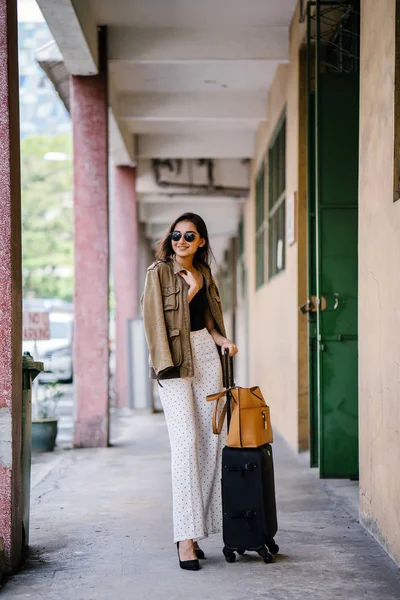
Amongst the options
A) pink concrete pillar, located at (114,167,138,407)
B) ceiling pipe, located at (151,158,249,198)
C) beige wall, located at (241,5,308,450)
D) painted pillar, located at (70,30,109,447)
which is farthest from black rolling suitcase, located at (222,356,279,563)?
ceiling pipe, located at (151,158,249,198)

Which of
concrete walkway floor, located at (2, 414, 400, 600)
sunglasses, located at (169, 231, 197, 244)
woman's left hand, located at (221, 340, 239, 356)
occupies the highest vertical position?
sunglasses, located at (169, 231, 197, 244)

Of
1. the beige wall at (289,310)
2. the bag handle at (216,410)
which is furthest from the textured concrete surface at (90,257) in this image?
the bag handle at (216,410)

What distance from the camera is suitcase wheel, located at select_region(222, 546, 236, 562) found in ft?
14.4

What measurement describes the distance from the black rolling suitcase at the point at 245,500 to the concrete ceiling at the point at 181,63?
14.6 feet

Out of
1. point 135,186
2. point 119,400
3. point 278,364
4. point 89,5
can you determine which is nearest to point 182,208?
point 135,186

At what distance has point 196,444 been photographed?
4387 mm

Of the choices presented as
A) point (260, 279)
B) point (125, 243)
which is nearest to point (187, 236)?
point (260, 279)

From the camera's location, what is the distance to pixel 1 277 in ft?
13.9

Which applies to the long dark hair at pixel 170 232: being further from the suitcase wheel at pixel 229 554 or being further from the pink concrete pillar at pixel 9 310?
the suitcase wheel at pixel 229 554

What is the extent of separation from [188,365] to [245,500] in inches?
29.6

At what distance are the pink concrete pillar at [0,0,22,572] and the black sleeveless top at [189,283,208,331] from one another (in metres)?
0.93

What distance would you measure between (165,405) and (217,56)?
593cm

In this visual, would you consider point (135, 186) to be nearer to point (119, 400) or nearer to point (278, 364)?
point (119, 400)

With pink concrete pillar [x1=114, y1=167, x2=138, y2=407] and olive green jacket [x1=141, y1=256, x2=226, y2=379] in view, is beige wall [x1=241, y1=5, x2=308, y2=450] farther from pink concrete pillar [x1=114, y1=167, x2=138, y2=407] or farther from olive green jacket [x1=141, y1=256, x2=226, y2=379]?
olive green jacket [x1=141, y1=256, x2=226, y2=379]
